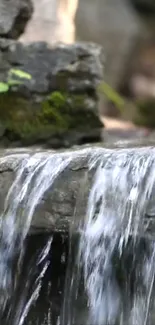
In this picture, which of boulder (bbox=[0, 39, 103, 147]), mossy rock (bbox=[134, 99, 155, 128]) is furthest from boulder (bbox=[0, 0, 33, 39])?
mossy rock (bbox=[134, 99, 155, 128])

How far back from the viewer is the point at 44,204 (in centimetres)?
233

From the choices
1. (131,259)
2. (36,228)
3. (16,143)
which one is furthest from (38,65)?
(131,259)

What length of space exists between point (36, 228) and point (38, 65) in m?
1.66

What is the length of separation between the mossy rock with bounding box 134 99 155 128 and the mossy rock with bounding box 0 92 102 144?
15.4 feet

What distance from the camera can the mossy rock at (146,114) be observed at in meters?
8.51

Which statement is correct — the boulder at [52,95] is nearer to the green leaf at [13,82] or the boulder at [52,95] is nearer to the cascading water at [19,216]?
the green leaf at [13,82]

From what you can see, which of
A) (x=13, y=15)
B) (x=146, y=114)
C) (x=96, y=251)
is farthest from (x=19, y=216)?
(x=146, y=114)

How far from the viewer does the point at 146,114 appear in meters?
8.79

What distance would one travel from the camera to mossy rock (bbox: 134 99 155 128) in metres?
8.51

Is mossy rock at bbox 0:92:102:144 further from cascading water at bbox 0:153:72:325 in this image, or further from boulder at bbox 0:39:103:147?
cascading water at bbox 0:153:72:325

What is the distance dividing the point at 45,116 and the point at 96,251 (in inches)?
65.1

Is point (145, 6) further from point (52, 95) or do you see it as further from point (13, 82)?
point (13, 82)

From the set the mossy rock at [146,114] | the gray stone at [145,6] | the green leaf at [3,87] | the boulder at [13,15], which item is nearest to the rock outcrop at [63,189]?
the green leaf at [3,87]

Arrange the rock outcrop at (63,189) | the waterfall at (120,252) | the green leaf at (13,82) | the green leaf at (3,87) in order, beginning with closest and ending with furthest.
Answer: the waterfall at (120,252), the rock outcrop at (63,189), the green leaf at (3,87), the green leaf at (13,82)
